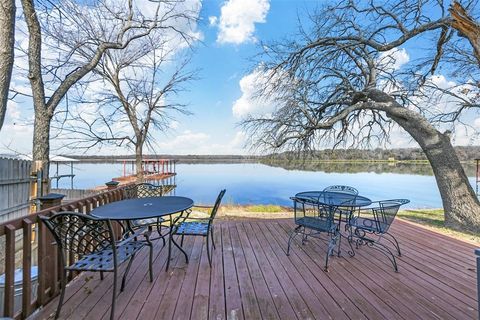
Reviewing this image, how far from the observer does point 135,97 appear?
9.62 metres

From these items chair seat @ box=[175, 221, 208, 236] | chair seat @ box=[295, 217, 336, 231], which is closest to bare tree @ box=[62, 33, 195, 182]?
chair seat @ box=[175, 221, 208, 236]

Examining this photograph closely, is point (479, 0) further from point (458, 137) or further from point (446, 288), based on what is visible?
point (446, 288)

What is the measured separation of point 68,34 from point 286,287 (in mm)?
5877

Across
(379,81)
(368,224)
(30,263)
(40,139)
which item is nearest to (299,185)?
(379,81)

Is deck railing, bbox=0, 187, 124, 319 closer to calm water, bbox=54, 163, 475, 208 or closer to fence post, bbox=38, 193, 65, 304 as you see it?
fence post, bbox=38, 193, 65, 304

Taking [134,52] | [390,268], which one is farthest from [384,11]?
[134,52]

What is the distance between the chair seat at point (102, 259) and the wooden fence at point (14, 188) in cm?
328

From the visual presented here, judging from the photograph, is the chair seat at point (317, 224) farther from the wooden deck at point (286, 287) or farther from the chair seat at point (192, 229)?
the chair seat at point (192, 229)

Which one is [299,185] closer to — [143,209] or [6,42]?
[143,209]

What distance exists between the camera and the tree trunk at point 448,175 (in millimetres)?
5121

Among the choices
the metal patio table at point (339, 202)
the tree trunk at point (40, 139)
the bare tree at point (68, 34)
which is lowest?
the metal patio table at point (339, 202)

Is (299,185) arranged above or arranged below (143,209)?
below

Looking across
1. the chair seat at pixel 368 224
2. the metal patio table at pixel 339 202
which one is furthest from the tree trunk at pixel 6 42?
the chair seat at pixel 368 224

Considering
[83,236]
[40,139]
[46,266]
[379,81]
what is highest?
[379,81]
